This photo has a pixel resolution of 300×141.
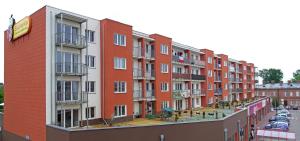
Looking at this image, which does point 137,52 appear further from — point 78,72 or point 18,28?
point 18,28

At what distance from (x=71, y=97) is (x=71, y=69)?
2.55 m

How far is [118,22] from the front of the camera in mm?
27984

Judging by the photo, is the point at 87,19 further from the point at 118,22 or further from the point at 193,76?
the point at 193,76

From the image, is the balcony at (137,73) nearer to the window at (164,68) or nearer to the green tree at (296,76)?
the window at (164,68)

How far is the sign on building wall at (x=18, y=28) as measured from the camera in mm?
24266

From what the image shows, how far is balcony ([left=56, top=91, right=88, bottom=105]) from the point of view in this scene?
22281mm

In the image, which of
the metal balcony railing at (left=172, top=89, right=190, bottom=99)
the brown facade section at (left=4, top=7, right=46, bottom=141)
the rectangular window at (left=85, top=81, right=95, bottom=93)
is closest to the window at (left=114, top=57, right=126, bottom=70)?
the rectangular window at (left=85, top=81, right=95, bottom=93)

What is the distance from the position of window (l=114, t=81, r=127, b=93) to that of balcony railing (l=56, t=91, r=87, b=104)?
12.3ft

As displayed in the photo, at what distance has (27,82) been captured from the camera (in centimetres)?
2458

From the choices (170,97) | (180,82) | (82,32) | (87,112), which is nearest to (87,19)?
(82,32)

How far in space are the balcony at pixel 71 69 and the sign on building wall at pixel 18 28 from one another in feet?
16.8

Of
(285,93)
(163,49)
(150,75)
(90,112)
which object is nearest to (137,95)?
(150,75)

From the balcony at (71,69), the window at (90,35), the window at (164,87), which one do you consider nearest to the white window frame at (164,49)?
the window at (164,87)

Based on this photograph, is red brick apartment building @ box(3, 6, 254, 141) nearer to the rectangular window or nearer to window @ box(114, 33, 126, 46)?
window @ box(114, 33, 126, 46)
